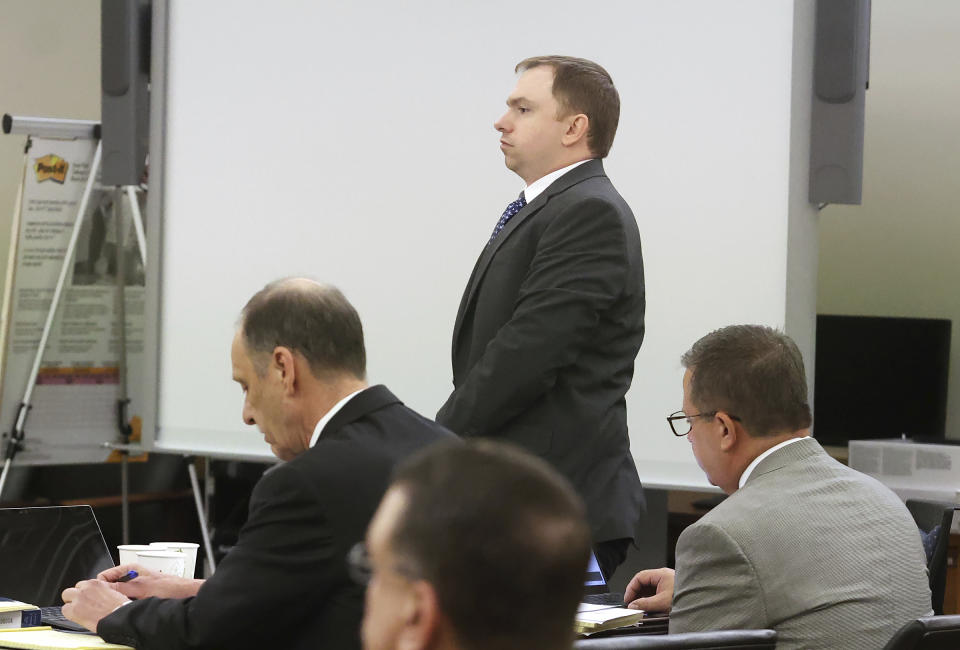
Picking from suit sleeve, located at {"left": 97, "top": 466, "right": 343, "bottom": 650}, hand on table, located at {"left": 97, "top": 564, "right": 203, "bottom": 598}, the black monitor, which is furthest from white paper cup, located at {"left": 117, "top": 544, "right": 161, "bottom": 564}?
the black monitor

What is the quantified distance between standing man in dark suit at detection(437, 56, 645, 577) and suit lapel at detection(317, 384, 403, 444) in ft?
2.65

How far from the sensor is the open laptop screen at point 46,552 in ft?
6.68

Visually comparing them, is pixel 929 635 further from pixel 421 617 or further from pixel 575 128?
pixel 575 128

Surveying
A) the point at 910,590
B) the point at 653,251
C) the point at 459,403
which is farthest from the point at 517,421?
the point at 653,251

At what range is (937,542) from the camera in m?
2.47

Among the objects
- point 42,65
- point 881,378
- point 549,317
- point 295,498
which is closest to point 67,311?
point 42,65

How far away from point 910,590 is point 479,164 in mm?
2458

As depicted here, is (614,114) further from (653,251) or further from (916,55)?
(916,55)

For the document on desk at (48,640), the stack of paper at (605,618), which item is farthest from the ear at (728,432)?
the document on desk at (48,640)

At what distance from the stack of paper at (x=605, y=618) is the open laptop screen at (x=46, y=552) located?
0.75m

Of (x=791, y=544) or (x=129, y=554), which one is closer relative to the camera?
(x=791, y=544)

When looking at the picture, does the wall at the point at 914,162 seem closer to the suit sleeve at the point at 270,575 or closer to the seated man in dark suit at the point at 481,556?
the suit sleeve at the point at 270,575

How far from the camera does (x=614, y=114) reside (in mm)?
2812

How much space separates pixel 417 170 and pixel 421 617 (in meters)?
3.41
